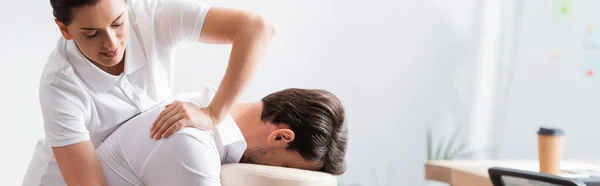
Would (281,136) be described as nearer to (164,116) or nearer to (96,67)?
(164,116)

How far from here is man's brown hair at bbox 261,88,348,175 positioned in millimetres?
1949

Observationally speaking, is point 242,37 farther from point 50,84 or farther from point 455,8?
point 455,8

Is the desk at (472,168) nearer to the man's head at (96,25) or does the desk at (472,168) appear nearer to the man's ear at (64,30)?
the man's head at (96,25)

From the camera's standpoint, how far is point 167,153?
67.1 inches

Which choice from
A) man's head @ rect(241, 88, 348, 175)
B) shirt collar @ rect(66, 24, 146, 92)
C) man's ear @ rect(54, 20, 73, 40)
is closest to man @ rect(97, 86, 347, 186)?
man's head @ rect(241, 88, 348, 175)

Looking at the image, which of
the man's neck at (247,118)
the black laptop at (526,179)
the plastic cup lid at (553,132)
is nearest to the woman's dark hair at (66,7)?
the man's neck at (247,118)

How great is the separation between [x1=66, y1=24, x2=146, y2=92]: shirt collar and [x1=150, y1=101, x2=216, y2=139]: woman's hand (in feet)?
0.48

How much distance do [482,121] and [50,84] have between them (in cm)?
277

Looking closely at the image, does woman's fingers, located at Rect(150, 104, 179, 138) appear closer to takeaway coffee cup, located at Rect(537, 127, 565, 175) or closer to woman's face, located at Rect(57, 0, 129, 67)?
woman's face, located at Rect(57, 0, 129, 67)

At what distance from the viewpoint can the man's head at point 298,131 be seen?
1.95 m

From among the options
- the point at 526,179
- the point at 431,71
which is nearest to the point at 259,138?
the point at 526,179

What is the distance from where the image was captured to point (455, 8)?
12.8 ft

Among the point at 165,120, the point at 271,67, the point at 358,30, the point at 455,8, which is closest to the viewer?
the point at 165,120

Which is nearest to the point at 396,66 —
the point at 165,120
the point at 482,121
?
the point at 482,121
